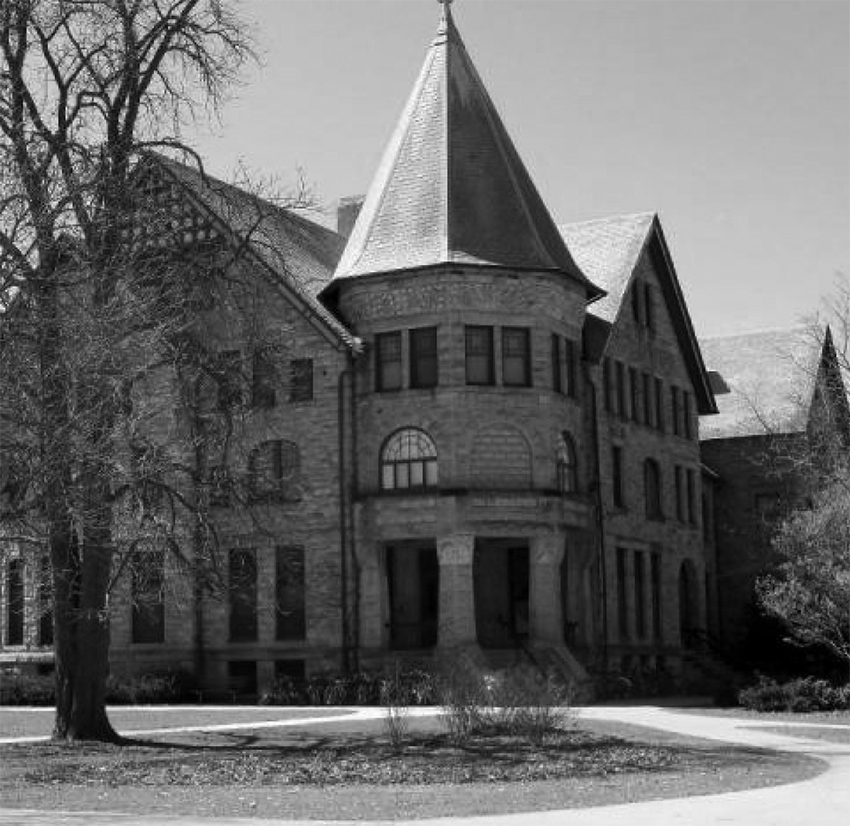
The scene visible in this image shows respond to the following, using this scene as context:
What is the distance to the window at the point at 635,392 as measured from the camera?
49844 mm

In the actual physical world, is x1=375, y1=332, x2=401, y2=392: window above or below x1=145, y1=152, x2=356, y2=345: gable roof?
below

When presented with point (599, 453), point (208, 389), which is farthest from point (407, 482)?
point (208, 389)

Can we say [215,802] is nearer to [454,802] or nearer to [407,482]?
[454,802]

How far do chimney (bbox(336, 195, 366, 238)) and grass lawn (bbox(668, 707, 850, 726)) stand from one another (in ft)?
82.0

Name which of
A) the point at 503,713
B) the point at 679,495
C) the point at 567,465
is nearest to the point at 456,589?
the point at 567,465

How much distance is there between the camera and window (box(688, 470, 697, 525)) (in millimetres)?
54125

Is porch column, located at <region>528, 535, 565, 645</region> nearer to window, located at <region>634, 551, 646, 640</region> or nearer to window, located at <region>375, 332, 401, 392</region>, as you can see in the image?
window, located at <region>375, 332, 401, 392</region>

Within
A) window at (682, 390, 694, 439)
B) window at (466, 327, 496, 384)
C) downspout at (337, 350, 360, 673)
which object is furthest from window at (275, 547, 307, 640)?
window at (682, 390, 694, 439)

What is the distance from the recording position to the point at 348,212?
180ft

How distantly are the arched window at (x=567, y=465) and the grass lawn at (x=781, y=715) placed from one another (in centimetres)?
998

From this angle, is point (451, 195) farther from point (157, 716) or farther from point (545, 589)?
point (157, 716)

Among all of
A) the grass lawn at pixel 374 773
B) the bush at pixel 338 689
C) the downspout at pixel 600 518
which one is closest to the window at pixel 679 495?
the downspout at pixel 600 518

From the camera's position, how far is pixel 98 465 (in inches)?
862

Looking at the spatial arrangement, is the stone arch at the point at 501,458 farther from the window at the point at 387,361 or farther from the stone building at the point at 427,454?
the window at the point at 387,361
